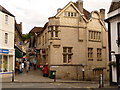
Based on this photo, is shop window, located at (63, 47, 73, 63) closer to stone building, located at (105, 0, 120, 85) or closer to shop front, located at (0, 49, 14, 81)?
shop front, located at (0, 49, 14, 81)

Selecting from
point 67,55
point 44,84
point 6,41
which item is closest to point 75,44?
point 67,55

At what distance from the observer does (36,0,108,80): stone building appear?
29602mm

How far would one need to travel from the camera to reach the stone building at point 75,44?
29602 millimetres

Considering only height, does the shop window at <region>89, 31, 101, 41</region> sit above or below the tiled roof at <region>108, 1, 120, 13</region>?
below

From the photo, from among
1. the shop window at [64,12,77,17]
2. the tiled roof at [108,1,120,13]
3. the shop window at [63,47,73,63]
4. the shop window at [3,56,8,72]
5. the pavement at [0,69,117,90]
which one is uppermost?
the shop window at [64,12,77,17]

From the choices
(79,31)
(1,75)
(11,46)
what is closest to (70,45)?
(79,31)

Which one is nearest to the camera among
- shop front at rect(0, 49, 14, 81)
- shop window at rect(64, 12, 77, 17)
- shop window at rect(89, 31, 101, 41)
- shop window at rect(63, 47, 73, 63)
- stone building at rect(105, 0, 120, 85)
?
stone building at rect(105, 0, 120, 85)

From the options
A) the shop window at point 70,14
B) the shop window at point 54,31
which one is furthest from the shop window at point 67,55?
the shop window at point 70,14

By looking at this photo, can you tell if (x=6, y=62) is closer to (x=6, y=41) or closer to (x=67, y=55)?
(x=6, y=41)

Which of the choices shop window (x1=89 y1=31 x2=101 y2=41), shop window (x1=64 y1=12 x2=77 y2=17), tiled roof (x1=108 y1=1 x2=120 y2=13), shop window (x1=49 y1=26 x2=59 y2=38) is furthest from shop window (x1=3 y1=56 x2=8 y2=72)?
tiled roof (x1=108 y1=1 x2=120 y2=13)

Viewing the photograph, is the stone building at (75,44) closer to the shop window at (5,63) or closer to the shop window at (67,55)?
the shop window at (67,55)

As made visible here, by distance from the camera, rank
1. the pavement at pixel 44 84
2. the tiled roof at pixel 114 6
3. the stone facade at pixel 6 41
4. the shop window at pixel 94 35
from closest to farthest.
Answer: the pavement at pixel 44 84, the tiled roof at pixel 114 6, the stone facade at pixel 6 41, the shop window at pixel 94 35

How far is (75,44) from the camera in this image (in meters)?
31.0

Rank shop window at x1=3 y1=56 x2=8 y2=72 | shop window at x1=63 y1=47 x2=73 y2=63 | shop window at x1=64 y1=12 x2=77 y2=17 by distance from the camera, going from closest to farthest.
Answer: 1. shop window at x1=3 y1=56 x2=8 y2=72
2. shop window at x1=63 y1=47 x2=73 y2=63
3. shop window at x1=64 y1=12 x2=77 y2=17
